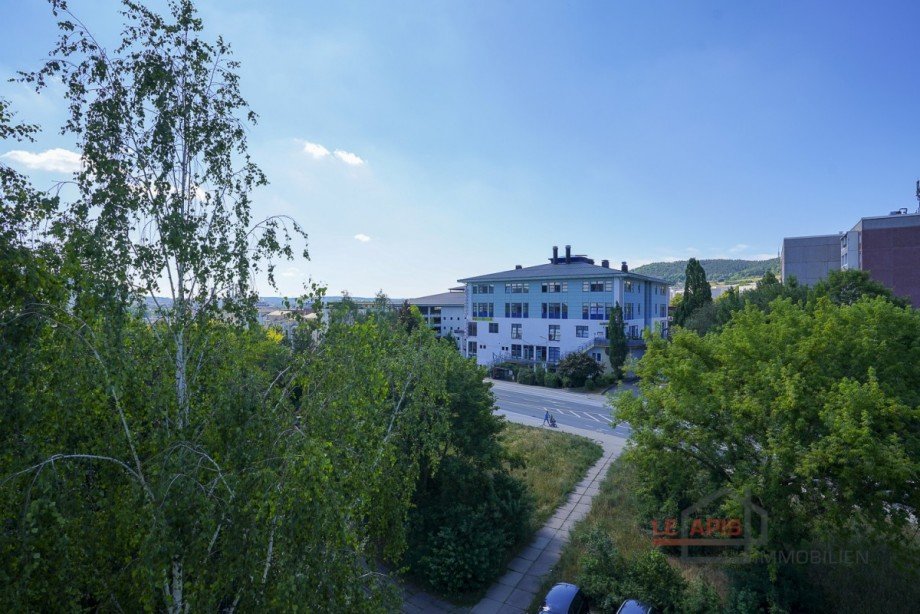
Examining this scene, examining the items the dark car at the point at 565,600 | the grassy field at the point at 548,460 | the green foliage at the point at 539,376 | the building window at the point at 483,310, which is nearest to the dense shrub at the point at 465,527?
the grassy field at the point at 548,460

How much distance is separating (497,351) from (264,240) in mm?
41353

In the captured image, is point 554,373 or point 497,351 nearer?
point 554,373

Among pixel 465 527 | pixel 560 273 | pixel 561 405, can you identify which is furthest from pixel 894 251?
pixel 465 527

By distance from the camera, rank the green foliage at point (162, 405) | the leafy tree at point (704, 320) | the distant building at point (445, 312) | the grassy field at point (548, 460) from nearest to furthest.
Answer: the green foliage at point (162, 405) → the grassy field at point (548, 460) → the leafy tree at point (704, 320) → the distant building at point (445, 312)

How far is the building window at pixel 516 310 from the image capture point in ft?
146

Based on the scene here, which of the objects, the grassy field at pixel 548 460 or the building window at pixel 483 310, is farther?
the building window at pixel 483 310

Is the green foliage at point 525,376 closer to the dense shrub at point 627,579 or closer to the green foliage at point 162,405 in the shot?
the dense shrub at point 627,579

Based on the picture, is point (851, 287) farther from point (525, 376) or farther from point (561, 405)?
point (525, 376)

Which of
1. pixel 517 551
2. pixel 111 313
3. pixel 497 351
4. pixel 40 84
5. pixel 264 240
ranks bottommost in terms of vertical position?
pixel 517 551

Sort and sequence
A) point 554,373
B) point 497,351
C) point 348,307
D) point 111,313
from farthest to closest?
1. point 497,351
2. point 554,373
3. point 348,307
4. point 111,313

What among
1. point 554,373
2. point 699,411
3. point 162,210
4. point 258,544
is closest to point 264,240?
point 162,210

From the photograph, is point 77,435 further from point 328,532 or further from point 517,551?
point 517,551

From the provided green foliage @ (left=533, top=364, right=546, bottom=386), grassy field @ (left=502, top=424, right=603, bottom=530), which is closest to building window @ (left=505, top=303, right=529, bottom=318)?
green foliage @ (left=533, top=364, right=546, bottom=386)

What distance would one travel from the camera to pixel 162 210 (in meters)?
5.26
